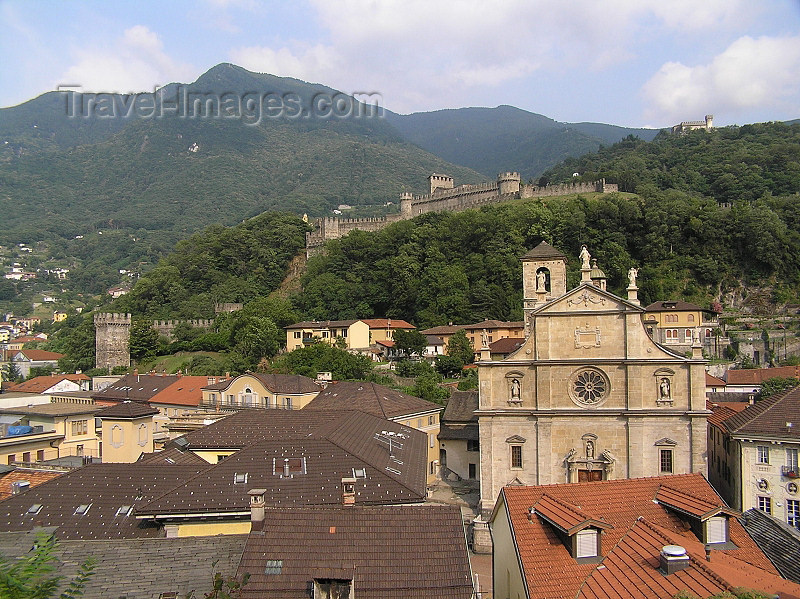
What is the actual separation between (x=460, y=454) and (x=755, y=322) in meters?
43.6

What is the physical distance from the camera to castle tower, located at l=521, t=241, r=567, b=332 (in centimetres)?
4284

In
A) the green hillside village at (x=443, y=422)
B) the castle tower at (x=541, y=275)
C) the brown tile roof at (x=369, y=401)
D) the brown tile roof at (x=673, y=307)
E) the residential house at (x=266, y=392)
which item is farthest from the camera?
the brown tile roof at (x=673, y=307)

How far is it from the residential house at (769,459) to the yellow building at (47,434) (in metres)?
32.1

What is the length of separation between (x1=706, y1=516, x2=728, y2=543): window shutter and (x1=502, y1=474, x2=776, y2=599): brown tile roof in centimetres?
29

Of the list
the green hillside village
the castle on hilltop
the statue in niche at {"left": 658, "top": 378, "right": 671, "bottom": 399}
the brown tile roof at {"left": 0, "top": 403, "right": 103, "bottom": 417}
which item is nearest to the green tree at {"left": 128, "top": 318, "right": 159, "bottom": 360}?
the green hillside village

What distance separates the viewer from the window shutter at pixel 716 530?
521 inches

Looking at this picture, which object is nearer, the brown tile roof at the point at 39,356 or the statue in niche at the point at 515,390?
the statue in niche at the point at 515,390

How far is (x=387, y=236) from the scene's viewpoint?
315ft

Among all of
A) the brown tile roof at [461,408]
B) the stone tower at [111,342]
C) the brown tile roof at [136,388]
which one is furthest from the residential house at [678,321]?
the stone tower at [111,342]

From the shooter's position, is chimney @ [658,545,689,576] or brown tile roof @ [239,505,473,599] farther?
brown tile roof @ [239,505,473,599]

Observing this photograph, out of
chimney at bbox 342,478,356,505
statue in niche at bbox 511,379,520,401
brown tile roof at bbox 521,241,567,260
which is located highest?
brown tile roof at bbox 521,241,567,260

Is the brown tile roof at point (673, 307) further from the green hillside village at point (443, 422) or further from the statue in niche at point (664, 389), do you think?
the statue in niche at point (664, 389)

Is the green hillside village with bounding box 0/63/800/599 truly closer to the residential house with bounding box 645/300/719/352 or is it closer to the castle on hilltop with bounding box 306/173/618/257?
the residential house with bounding box 645/300/719/352

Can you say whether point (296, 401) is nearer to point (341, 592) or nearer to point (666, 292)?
point (341, 592)
